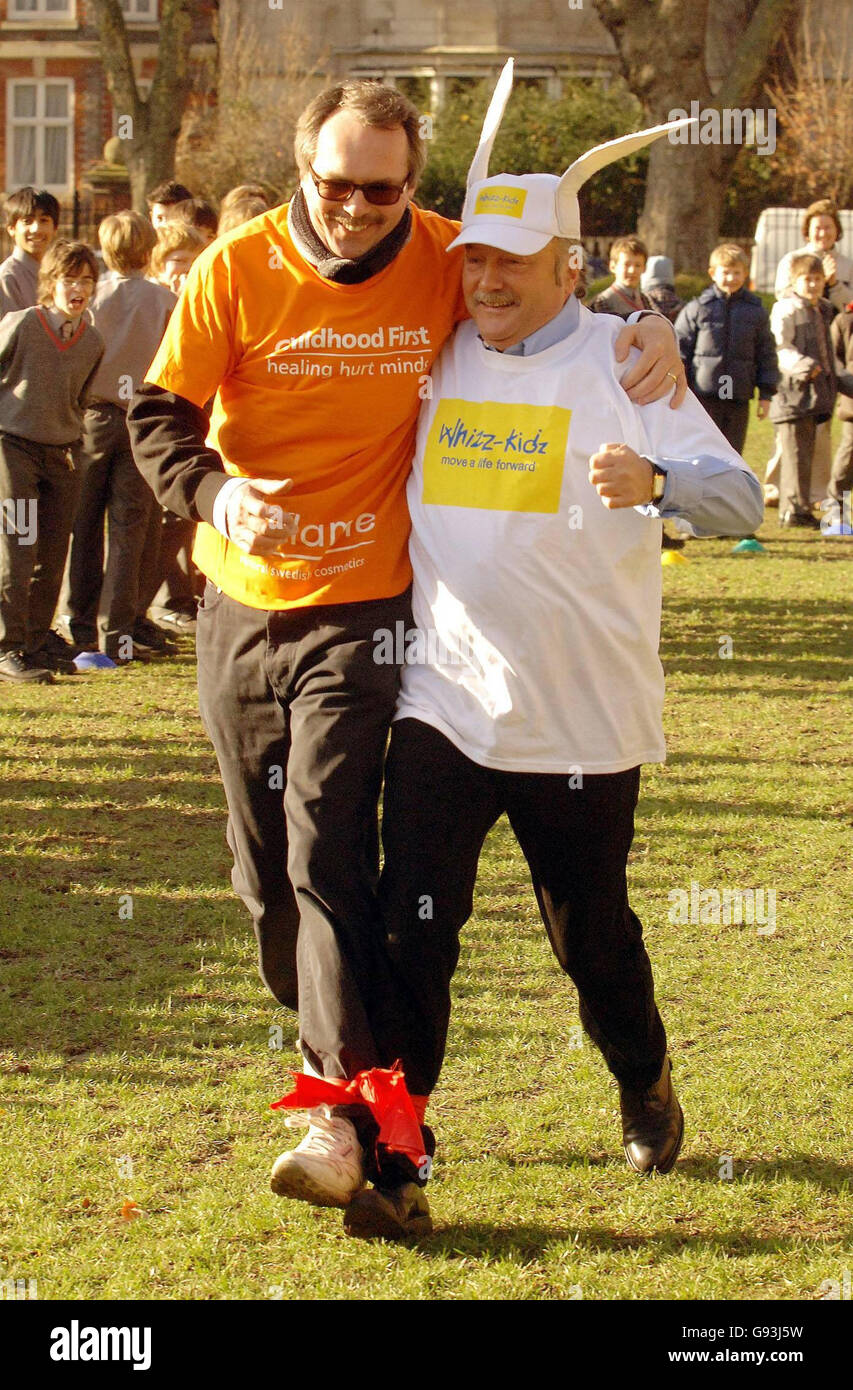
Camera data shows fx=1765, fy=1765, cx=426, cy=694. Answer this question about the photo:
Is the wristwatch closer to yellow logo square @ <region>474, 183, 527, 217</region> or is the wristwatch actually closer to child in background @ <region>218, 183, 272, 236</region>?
yellow logo square @ <region>474, 183, 527, 217</region>

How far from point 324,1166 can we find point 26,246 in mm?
7065

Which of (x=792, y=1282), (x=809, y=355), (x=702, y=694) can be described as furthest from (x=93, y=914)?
(x=809, y=355)

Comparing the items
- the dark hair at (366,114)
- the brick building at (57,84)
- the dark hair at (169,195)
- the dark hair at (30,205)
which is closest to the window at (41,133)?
the brick building at (57,84)

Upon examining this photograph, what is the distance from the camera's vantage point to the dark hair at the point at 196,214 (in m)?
9.73

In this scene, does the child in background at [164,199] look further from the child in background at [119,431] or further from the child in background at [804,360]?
the child in background at [804,360]

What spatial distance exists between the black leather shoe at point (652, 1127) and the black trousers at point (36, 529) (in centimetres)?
581

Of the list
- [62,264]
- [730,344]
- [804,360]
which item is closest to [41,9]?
[804,360]

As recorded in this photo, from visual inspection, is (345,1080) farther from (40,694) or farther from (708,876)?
(40,694)

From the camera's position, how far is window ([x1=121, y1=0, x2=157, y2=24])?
40.4m

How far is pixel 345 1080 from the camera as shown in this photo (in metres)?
3.64

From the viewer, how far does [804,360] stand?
1422 cm

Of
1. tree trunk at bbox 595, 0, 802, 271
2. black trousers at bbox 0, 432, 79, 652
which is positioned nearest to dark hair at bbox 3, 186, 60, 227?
black trousers at bbox 0, 432, 79, 652

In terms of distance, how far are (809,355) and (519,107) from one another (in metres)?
23.5

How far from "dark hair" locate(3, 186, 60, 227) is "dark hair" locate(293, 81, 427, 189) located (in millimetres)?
5917
